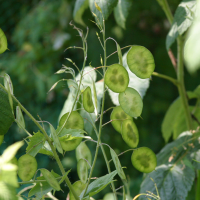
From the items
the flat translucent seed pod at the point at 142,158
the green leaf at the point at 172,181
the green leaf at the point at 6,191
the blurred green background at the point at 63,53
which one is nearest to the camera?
the green leaf at the point at 6,191

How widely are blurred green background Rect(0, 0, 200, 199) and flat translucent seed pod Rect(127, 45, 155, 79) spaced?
75 centimetres

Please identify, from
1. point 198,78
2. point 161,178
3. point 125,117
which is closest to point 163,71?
point 198,78

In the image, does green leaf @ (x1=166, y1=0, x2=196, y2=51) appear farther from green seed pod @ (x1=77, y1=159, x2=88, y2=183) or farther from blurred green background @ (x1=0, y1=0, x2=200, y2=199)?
blurred green background @ (x1=0, y1=0, x2=200, y2=199)

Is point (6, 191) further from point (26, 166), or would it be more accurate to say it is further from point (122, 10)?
point (122, 10)

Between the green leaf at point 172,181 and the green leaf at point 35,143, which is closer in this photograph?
the green leaf at point 35,143

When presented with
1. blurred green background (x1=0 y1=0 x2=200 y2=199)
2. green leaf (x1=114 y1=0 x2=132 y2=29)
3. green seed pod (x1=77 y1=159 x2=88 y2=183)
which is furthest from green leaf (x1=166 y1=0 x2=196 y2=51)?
blurred green background (x1=0 y1=0 x2=200 y2=199)

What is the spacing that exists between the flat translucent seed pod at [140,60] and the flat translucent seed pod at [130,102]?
17mm

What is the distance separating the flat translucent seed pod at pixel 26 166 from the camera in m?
0.19

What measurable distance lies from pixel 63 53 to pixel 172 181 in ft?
2.70

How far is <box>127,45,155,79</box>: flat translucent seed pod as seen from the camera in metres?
0.20

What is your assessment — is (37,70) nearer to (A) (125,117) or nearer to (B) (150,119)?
(B) (150,119)

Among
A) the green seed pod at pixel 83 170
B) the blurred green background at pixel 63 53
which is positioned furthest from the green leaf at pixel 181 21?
the blurred green background at pixel 63 53

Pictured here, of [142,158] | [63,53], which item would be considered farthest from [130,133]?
[63,53]

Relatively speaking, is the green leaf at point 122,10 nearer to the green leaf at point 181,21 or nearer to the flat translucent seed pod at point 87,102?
the green leaf at point 181,21
